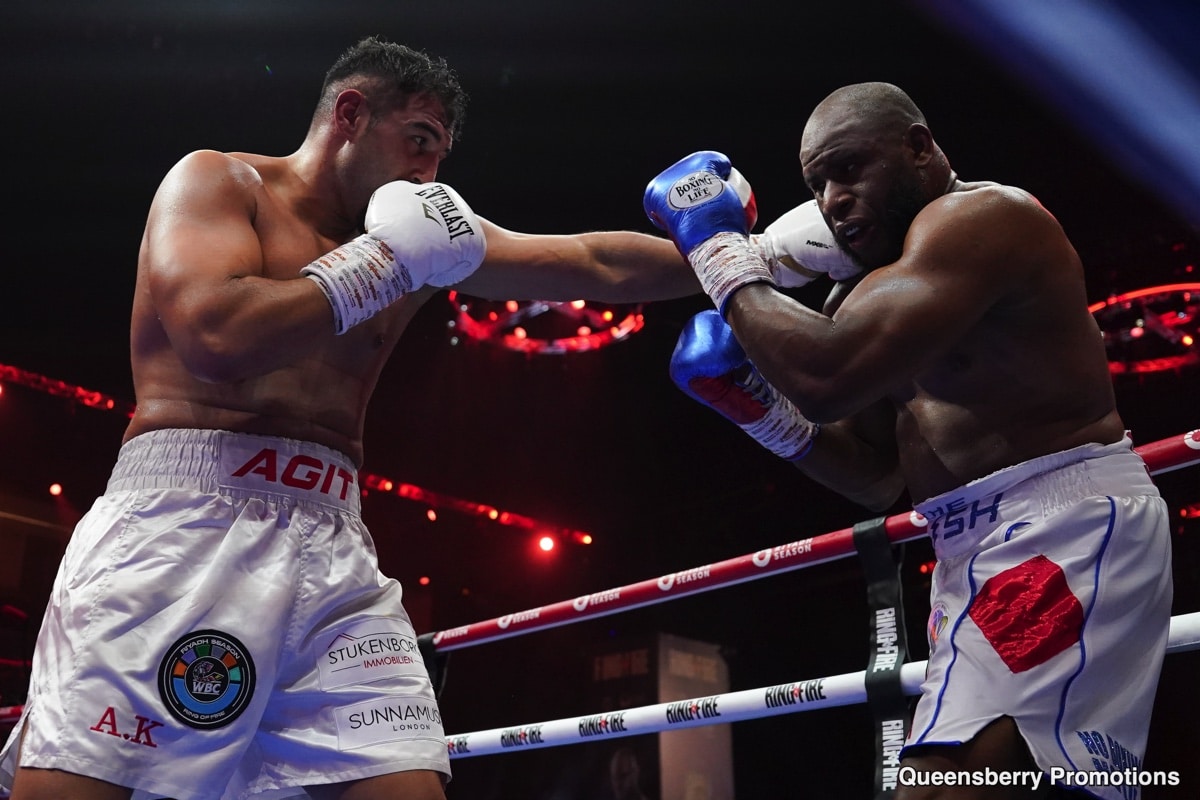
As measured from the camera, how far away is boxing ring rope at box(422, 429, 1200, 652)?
180 cm

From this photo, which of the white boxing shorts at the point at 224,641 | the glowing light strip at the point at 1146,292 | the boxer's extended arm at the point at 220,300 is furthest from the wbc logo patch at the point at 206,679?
the glowing light strip at the point at 1146,292

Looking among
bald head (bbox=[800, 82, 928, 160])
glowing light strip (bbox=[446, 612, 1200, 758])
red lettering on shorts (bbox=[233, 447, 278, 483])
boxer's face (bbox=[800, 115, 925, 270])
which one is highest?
bald head (bbox=[800, 82, 928, 160])

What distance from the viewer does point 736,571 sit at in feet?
7.38

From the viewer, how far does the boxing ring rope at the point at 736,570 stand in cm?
180

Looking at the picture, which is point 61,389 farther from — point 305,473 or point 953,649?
point 953,649

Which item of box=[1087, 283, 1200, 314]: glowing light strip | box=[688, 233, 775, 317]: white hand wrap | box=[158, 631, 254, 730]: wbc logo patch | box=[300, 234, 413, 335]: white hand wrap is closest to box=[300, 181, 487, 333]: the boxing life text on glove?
box=[300, 234, 413, 335]: white hand wrap

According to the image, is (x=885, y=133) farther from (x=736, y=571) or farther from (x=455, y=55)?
(x=455, y=55)

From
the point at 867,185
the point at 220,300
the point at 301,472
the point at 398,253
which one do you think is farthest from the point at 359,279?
the point at 867,185

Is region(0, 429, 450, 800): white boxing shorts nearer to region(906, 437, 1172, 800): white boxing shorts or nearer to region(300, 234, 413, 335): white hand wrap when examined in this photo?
region(300, 234, 413, 335): white hand wrap

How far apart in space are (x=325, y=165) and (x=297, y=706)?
3.24 feet

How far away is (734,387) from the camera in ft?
6.41

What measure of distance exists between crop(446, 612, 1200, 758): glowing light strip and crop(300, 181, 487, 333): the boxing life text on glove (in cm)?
93

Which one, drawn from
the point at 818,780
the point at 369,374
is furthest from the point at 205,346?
the point at 818,780

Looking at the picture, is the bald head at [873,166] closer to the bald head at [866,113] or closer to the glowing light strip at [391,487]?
the bald head at [866,113]
